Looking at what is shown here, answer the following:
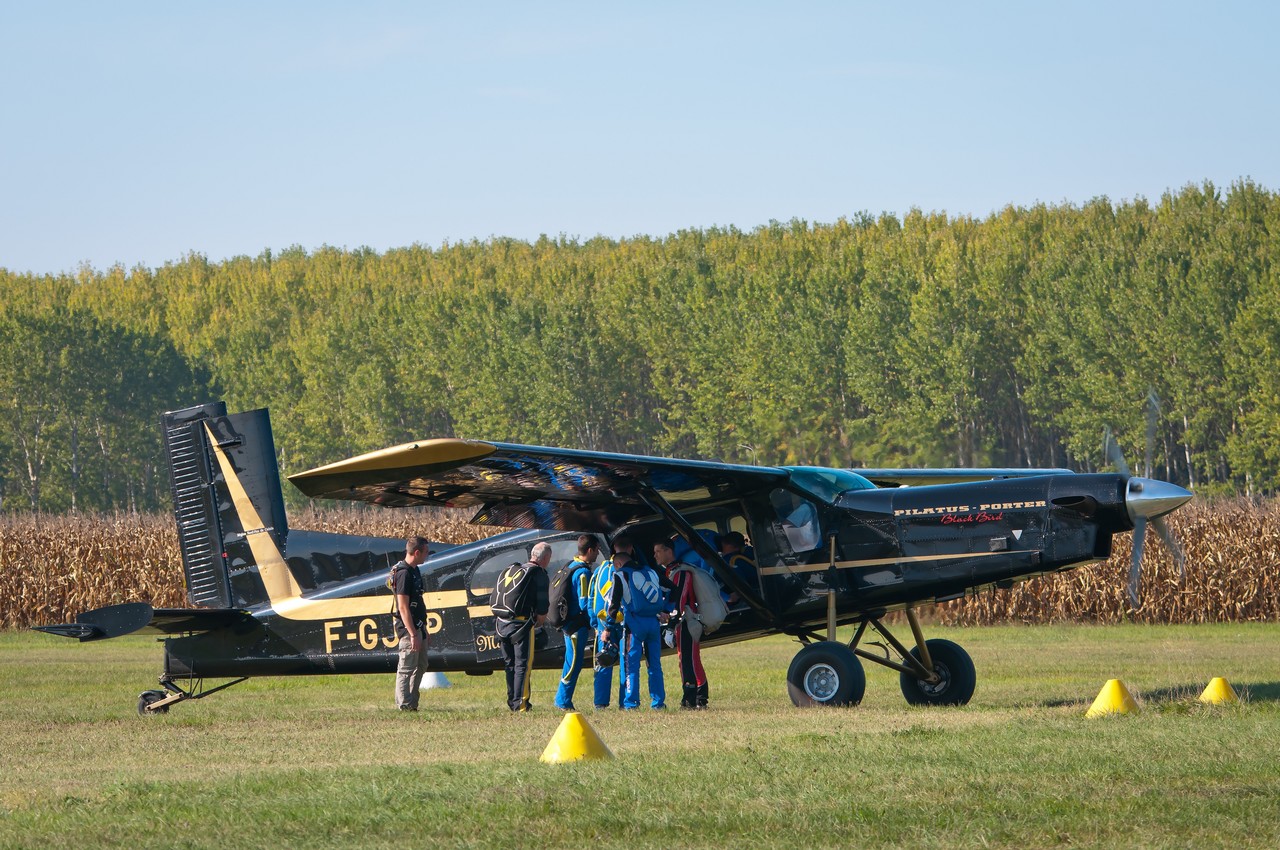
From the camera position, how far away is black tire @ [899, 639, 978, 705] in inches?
603

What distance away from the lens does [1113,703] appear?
12.9 metres

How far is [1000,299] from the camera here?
320 feet

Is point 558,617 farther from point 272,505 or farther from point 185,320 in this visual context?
point 185,320

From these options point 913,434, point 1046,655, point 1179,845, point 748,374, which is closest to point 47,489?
point 748,374

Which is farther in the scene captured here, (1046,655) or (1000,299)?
(1000,299)

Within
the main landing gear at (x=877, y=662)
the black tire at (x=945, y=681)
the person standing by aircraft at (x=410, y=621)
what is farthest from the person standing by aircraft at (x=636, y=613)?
the black tire at (x=945, y=681)

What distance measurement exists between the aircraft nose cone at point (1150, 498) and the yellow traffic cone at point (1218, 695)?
161 centimetres

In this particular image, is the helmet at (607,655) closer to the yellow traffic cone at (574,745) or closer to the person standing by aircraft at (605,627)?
the person standing by aircraft at (605,627)

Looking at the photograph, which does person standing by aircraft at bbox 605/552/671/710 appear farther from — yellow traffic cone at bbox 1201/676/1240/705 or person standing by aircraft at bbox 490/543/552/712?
yellow traffic cone at bbox 1201/676/1240/705

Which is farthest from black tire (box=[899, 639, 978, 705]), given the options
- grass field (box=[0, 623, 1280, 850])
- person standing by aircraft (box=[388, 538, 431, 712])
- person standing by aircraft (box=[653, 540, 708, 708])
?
person standing by aircraft (box=[388, 538, 431, 712])

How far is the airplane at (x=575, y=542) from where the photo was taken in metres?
13.6

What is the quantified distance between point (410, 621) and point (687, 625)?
263cm

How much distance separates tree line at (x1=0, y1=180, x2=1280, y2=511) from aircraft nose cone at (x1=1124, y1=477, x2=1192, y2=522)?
6483 centimetres

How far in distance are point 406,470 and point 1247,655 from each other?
14501mm
